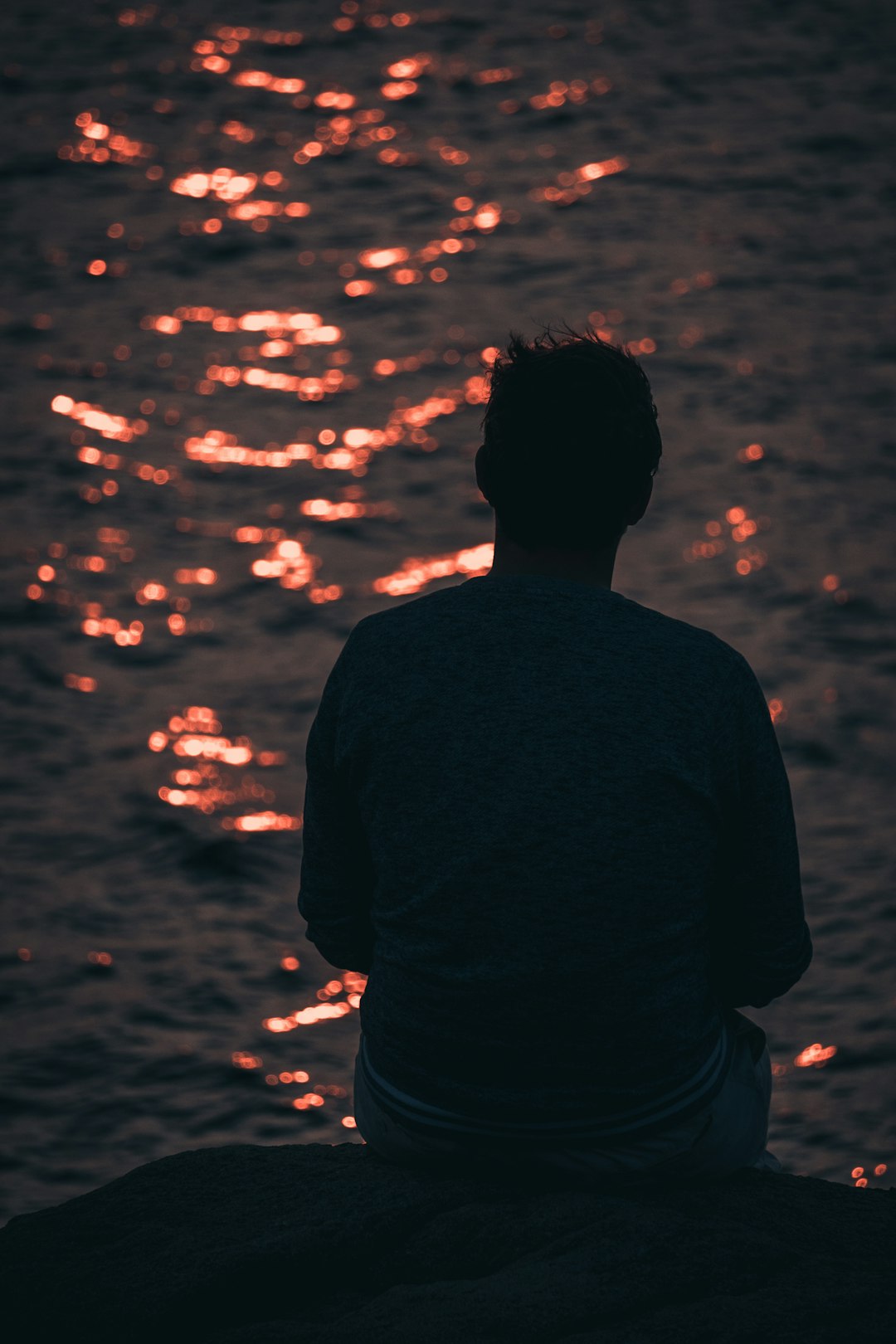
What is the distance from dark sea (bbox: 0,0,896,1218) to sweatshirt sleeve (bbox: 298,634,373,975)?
403mm

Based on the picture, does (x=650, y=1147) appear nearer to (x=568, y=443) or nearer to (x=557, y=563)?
(x=557, y=563)

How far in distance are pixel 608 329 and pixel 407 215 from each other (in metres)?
2.16

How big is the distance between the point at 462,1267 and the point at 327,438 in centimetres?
598

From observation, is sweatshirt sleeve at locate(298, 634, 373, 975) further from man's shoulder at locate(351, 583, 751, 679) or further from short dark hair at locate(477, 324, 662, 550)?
short dark hair at locate(477, 324, 662, 550)

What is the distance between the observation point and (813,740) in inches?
225

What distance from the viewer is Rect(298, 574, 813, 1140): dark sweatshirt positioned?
1970 mm

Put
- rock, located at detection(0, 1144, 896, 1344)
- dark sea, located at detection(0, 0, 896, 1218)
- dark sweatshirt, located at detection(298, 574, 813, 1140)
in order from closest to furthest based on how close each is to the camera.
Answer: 1. dark sweatshirt, located at detection(298, 574, 813, 1140)
2. rock, located at detection(0, 1144, 896, 1344)
3. dark sea, located at detection(0, 0, 896, 1218)

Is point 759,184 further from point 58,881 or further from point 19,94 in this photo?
point 58,881

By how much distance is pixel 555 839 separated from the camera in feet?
6.44

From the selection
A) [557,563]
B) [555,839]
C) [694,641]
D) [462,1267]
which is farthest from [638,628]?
[462,1267]

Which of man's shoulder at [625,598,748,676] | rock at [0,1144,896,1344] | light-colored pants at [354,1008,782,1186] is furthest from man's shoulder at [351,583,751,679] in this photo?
rock at [0,1144,896,1344]

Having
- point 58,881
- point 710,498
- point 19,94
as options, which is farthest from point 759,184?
point 58,881

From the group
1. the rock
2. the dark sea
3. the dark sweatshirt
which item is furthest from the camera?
the dark sea

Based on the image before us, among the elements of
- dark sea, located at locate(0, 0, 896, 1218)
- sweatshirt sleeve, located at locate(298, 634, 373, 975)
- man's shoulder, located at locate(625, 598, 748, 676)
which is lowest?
dark sea, located at locate(0, 0, 896, 1218)
